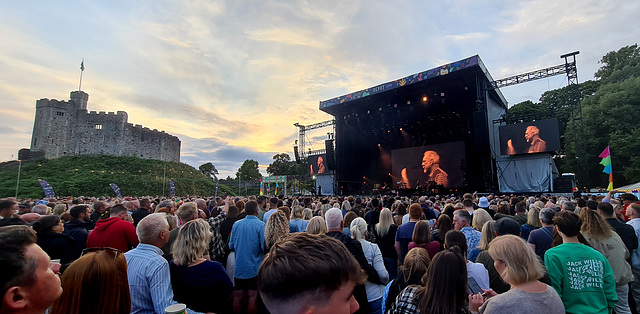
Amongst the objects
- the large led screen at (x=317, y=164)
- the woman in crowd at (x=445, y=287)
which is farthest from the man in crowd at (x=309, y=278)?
the large led screen at (x=317, y=164)

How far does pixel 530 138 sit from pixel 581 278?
71.2 feet

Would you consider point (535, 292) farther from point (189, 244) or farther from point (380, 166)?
point (380, 166)

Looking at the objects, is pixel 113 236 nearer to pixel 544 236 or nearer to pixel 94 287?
pixel 94 287

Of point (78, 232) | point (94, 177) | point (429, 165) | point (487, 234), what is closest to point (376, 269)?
point (487, 234)

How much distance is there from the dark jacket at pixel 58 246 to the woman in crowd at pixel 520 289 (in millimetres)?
4559

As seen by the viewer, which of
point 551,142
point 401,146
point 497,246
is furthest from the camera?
point 401,146

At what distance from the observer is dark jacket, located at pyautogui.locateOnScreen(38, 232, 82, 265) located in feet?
11.6

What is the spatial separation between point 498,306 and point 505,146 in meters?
22.9

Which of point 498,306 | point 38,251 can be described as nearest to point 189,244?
point 38,251

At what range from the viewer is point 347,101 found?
81.7 feet

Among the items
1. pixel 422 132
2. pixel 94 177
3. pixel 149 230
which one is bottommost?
pixel 149 230

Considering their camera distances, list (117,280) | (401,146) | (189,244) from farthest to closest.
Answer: (401,146)
(189,244)
(117,280)

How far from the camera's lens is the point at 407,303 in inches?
80.0

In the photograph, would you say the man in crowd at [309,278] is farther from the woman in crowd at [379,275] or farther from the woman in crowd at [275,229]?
the woman in crowd at [275,229]
